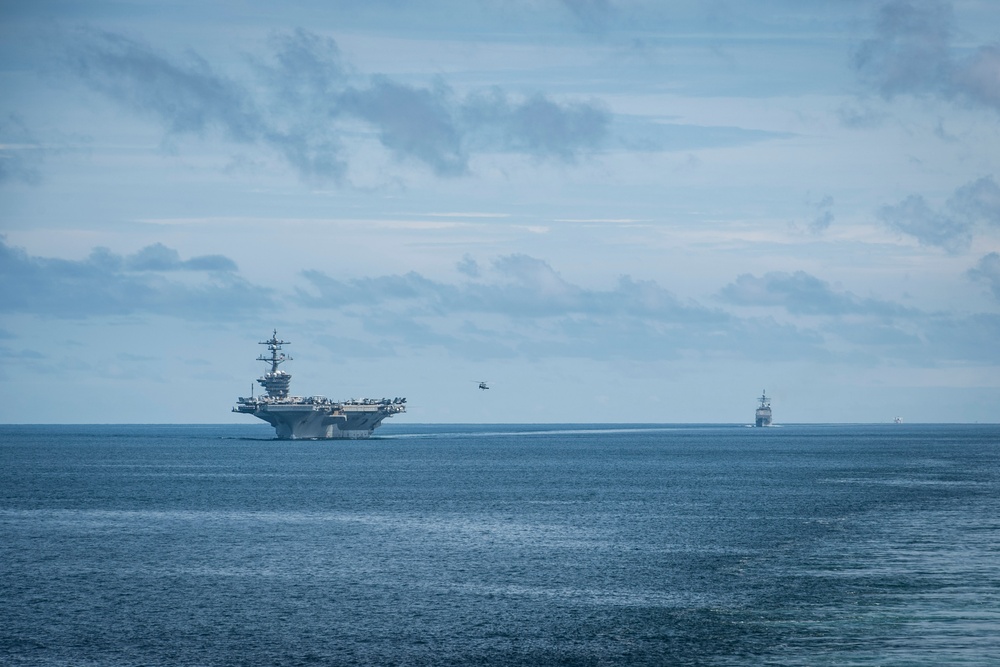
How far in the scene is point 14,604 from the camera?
5216 cm

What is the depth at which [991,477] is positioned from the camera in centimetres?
14338

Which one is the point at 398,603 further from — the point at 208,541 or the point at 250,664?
the point at 208,541

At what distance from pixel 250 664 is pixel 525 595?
1639cm

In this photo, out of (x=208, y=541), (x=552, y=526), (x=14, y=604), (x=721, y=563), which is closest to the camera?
(x=14, y=604)

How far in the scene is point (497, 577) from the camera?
60.2m

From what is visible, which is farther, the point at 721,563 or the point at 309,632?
the point at 721,563

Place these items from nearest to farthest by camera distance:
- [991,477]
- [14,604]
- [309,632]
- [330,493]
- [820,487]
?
[309,632]
[14,604]
[330,493]
[820,487]
[991,477]

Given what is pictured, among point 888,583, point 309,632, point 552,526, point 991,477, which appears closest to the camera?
point 309,632

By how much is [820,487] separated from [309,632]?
92991 millimetres

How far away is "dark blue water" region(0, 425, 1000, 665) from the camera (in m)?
44.1

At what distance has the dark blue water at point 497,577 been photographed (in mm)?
44094

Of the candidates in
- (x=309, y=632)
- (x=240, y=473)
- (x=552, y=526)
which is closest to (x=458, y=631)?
(x=309, y=632)

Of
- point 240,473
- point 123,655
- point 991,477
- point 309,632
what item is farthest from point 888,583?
point 240,473

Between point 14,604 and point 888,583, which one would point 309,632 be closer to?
point 14,604
